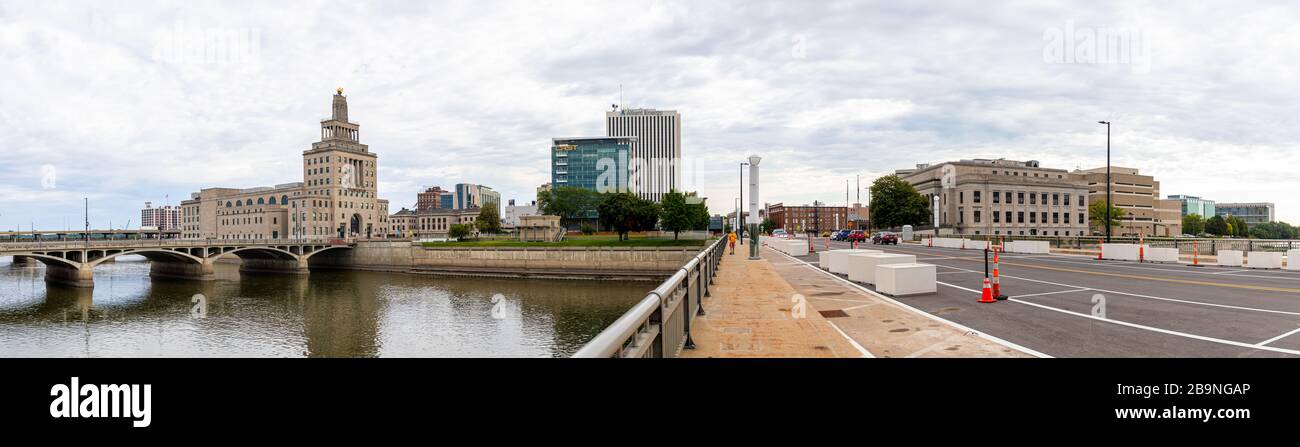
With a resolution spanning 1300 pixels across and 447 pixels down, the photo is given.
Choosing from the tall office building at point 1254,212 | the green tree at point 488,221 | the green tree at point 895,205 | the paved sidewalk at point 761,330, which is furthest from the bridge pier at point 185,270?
the tall office building at point 1254,212

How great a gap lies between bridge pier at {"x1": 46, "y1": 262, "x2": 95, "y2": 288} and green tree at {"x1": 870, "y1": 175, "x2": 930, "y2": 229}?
87.7 metres

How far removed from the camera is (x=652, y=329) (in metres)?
4.82

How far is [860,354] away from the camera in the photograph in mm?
6754

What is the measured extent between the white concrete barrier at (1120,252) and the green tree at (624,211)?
6152 cm

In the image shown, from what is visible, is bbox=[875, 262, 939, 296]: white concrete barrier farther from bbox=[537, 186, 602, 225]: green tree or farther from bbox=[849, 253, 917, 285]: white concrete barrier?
bbox=[537, 186, 602, 225]: green tree

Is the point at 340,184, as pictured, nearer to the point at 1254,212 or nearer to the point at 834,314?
the point at 834,314

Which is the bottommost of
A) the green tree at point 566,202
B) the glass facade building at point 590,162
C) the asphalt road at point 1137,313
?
the asphalt road at point 1137,313

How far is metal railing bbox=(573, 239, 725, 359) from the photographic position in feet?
9.39

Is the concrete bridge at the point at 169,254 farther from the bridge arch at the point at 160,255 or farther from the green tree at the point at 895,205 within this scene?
the green tree at the point at 895,205

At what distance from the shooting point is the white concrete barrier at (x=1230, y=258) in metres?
21.4

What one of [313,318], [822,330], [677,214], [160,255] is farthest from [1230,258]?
[160,255]
